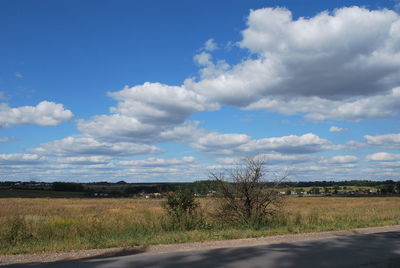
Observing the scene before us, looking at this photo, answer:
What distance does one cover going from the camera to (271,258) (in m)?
9.12

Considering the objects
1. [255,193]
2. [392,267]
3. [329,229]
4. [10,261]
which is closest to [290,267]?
[392,267]

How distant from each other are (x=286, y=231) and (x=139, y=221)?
6.33m

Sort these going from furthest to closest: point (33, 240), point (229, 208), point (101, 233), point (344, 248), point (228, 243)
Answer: point (229, 208), point (101, 233), point (33, 240), point (228, 243), point (344, 248)

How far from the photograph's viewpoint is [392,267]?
8586 millimetres

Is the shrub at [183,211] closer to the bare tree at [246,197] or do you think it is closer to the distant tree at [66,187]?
the bare tree at [246,197]

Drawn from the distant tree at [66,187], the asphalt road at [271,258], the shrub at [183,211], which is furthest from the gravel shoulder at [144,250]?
the distant tree at [66,187]

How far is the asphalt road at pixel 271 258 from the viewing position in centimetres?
855

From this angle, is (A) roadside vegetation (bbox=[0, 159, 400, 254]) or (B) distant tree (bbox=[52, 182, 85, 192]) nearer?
(A) roadside vegetation (bbox=[0, 159, 400, 254])

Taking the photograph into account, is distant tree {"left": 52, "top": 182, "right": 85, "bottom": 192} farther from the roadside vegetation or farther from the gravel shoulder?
the gravel shoulder

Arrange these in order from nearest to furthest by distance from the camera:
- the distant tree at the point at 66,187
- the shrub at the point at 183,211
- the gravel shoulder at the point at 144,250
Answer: the gravel shoulder at the point at 144,250
the shrub at the point at 183,211
the distant tree at the point at 66,187

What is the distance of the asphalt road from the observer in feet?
28.1

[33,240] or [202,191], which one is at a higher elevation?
[202,191]

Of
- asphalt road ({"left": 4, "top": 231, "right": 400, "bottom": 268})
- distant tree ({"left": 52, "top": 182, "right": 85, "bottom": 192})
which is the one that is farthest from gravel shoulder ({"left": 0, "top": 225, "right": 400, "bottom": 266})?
distant tree ({"left": 52, "top": 182, "right": 85, "bottom": 192})

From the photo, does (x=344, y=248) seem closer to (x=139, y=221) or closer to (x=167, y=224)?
(x=167, y=224)
